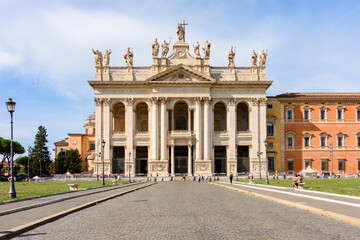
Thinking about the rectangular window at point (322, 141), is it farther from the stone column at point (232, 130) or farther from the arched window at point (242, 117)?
the stone column at point (232, 130)

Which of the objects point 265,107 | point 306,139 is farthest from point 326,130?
point 265,107

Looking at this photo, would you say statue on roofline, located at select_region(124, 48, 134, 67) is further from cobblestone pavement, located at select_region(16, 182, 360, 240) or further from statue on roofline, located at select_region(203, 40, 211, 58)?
cobblestone pavement, located at select_region(16, 182, 360, 240)

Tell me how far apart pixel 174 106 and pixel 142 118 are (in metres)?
6.93

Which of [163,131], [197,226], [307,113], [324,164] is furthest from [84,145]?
[197,226]

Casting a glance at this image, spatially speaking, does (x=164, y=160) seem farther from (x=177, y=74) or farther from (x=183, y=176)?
(x=177, y=74)

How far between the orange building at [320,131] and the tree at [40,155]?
50.4m

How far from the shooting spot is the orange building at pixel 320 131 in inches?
2704

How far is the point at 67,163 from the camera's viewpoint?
7844 cm

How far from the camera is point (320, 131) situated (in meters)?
69.3

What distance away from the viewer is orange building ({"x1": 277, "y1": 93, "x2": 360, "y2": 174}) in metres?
68.7

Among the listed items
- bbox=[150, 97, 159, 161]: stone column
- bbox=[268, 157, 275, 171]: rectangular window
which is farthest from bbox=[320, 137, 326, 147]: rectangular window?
bbox=[150, 97, 159, 161]: stone column

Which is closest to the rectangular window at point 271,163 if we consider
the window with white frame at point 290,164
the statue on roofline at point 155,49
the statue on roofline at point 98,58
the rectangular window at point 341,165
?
the window with white frame at point 290,164

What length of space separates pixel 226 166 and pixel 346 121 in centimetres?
2232

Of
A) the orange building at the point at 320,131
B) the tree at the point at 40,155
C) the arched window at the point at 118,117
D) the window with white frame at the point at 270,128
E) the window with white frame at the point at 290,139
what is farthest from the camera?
the tree at the point at 40,155
